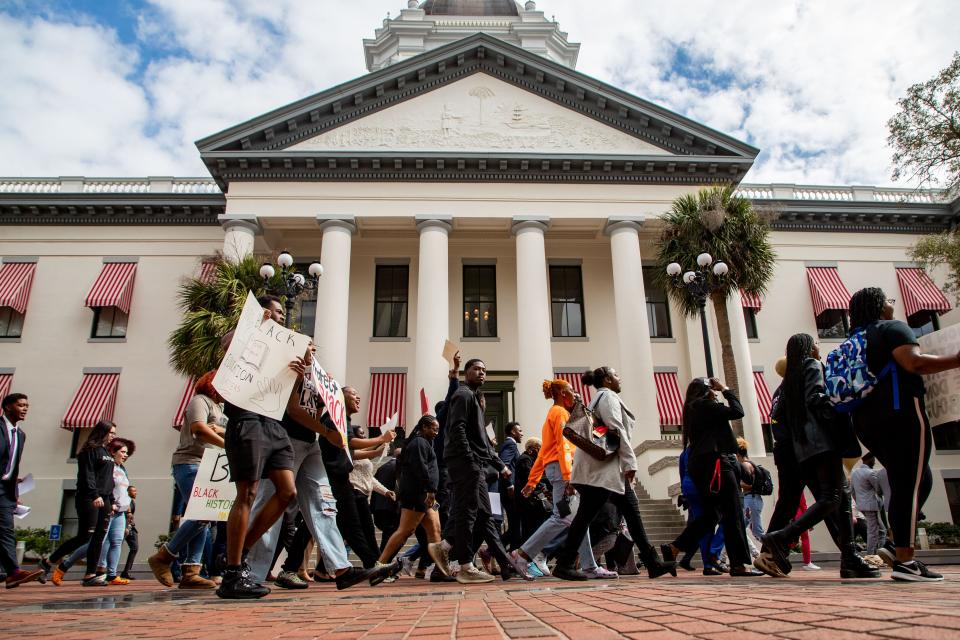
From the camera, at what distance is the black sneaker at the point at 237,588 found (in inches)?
163

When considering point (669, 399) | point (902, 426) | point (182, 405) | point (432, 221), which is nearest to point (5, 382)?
point (182, 405)

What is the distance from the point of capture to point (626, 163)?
66.7ft

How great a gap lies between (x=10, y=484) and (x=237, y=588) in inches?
169

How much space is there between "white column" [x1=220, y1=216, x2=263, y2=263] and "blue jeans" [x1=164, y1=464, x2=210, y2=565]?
12999mm

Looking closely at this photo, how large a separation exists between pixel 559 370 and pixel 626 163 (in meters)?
6.86

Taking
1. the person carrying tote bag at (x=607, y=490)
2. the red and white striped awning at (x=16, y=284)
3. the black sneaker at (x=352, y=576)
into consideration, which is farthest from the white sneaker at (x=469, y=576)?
the red and white striped awning at (x=16, y=284)

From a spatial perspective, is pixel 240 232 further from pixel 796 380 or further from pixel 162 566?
pixel 796 380

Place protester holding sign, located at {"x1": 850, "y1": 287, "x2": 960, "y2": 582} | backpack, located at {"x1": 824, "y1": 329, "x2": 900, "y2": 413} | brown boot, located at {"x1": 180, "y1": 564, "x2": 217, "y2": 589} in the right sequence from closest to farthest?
protester holding sign, located at {"x1": 850, "y1": 287, "x2": 960, "y2": 582} → backpack, located at {"x1": 824, "y1": 329, "x2": 900, "y2": 413} → brown boot, located at {"x1": 180, "y1": 564, "x2": 217, "y2": 589}

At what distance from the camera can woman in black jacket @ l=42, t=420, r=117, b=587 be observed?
7.55m

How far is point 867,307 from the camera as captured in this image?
15.2 ft

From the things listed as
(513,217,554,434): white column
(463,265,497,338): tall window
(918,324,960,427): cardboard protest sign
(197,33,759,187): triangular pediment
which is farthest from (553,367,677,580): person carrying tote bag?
(463,265,497,338): tall window

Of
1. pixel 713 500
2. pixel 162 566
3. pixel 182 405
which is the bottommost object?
pixel 162 566

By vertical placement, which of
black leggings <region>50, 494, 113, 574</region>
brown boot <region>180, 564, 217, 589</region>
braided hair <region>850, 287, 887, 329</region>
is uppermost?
braided hair <region>850, 287, 887, 329</region>

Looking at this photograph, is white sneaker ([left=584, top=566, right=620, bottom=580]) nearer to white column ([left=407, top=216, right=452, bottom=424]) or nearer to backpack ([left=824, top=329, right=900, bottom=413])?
backpack ([left=824, top=329, right=900, bottom=413])
